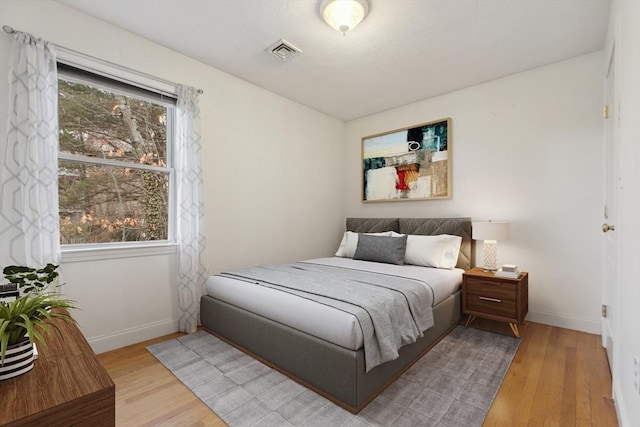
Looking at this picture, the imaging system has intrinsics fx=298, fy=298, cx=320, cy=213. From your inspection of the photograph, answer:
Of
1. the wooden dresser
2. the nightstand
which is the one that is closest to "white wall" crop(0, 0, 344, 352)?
the wooden dresser

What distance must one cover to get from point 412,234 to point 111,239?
3242mm

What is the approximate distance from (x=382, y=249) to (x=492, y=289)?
3.78 ft

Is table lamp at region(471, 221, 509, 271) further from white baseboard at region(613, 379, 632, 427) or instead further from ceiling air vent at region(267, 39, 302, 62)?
ceiling air vent at region(267, 39, 302, 62)

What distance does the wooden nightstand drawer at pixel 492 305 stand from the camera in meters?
2.72

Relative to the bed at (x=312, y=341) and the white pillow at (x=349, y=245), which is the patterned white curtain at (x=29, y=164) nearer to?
the bed at (x=312, y=341)

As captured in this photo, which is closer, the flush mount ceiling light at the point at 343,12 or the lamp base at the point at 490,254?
the flush mount ceiling light at the point at 343,12

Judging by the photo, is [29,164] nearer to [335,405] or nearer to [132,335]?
[132,335]

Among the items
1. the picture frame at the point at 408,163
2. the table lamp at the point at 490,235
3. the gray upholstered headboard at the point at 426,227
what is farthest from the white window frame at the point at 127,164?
the table lamp at the point at 490,235

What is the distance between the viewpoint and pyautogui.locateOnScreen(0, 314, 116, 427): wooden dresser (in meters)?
0.73

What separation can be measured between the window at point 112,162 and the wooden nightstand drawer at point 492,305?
3.08 m

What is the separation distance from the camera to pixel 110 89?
2609 millimetres

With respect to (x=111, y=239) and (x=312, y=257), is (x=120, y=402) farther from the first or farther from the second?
(x=312, y=257)

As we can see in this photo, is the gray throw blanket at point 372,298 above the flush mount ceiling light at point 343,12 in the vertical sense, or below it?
below

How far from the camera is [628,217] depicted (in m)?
1.43
